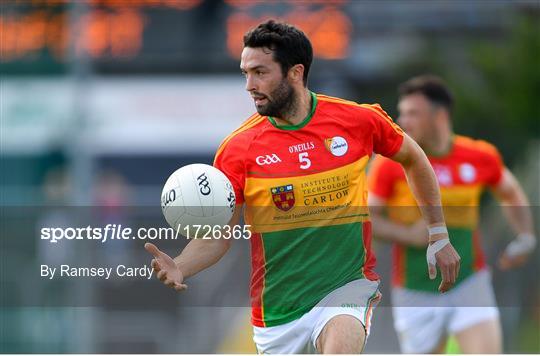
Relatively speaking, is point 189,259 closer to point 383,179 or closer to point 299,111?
point 299,111

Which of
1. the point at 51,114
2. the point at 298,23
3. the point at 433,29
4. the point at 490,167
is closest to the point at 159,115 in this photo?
the point at 433,29

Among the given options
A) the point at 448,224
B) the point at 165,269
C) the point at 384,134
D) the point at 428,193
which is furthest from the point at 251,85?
the point at 448,224

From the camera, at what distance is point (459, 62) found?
2750 centimetres

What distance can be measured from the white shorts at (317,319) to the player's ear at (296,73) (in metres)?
1.13

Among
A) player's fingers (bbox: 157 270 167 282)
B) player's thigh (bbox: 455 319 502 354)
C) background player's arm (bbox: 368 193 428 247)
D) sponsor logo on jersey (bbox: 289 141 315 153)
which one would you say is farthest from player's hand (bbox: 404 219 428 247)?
player's fingers (bbox: 157 270 167 282)

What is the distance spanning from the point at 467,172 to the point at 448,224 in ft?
1.48

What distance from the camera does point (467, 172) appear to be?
10.3 metres

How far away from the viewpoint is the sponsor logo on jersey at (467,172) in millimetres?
10242

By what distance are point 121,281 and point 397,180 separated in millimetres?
4138

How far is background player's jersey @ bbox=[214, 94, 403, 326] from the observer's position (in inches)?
290

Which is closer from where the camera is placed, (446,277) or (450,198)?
(446,277)

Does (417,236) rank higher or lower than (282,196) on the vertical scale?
higher

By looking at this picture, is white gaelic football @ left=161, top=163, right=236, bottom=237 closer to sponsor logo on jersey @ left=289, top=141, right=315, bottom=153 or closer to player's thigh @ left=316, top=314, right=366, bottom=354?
sponsor logo on jersey @ left=289, top=141, right=315, bottom=153

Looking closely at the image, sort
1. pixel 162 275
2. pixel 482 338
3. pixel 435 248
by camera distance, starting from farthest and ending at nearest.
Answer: pixel 482 338, pixel 435 248, pixel 162 275
